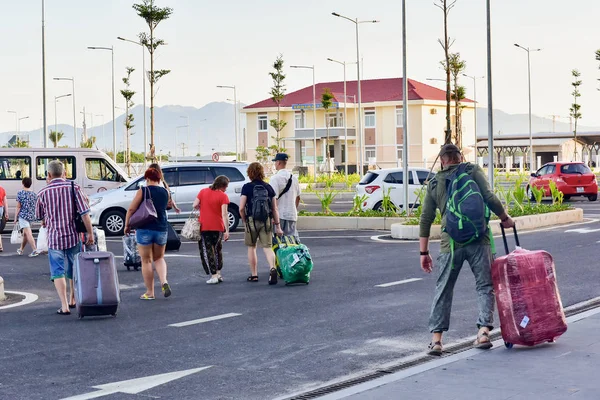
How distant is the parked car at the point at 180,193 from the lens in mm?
24500

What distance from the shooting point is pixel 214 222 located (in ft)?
47.8

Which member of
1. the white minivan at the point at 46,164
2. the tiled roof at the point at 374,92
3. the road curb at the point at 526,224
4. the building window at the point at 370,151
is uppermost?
the tiled roof at the point at 374,92

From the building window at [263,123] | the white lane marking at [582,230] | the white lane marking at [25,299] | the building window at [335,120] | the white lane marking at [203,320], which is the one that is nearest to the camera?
the white lane marking at [203,320]

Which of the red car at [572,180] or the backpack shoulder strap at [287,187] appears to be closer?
the backpack shoulder strap at [287,187]

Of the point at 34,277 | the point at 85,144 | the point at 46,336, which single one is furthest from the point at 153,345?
the point at 85,144

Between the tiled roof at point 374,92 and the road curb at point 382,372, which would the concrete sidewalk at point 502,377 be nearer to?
the road curb at point 382,372

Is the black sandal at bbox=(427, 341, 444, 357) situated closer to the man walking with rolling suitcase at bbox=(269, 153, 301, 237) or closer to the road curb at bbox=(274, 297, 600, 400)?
the road curb at bbox=(274, 297, 600, 400)

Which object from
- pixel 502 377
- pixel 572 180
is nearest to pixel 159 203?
pixel 502 377

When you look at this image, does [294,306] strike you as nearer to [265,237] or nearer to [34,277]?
[265,237]

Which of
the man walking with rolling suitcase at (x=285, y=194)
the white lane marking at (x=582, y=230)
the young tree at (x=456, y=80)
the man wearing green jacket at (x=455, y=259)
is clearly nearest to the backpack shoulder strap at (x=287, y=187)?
the man walking with rolling suitcase at (x=285, y=194)

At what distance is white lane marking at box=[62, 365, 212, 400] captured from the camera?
24.4 feet

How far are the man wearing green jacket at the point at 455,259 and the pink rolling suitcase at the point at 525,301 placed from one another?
0.45 ft

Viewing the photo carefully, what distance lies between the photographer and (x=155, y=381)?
7.85m

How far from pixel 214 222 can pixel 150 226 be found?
188 centimetres
